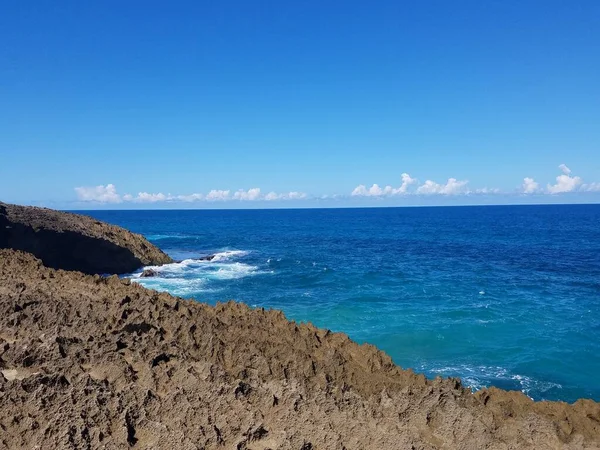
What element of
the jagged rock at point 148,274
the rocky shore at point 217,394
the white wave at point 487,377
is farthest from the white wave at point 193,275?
the rocky shore at point 217,394

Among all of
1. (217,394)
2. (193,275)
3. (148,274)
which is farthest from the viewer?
(193,275)

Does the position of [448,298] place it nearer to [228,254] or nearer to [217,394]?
[217,394]

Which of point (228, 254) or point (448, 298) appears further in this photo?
point (228, 254)

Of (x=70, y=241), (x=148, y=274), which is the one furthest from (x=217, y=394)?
(x=70, y=241)

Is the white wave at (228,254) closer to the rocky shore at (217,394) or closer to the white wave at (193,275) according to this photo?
the white wave at (193,275)

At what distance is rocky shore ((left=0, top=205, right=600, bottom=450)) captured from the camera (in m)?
8.79

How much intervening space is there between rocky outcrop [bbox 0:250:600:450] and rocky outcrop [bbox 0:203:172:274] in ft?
101

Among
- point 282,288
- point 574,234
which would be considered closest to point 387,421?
point 282,288

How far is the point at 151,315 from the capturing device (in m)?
14.9

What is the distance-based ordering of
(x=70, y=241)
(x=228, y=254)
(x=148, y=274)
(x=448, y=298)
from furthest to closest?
(x=228, y=254), (x=70, y=241), (x=148, y=274), (x=448, y=298)

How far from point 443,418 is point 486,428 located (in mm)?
957

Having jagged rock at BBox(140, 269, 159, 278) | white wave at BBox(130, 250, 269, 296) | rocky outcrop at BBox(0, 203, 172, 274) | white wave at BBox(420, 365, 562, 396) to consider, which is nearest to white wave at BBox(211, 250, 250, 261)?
white wave at BBox(130, 250, 269, 296)

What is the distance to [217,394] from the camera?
9.83 meters

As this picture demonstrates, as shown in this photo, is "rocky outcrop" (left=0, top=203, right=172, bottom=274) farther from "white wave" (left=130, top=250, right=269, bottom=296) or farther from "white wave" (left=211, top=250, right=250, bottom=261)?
"white wave" (left=211, top=250, right=250, bottom=261)
